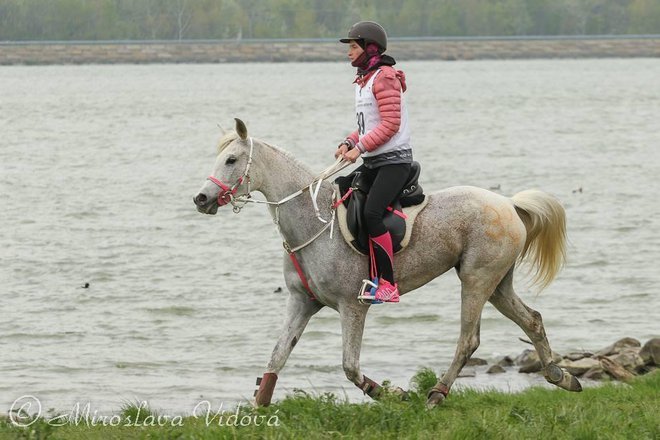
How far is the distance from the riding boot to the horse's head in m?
1.11

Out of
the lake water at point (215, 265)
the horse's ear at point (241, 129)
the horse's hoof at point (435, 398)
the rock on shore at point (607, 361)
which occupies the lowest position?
the lake water at point (215, 265)

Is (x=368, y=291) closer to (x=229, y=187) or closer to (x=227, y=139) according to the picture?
(x=229, y=187)

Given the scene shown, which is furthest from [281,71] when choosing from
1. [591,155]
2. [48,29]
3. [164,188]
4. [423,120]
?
[164,188]

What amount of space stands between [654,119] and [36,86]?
242ft

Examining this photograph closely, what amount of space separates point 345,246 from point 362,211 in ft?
1.03

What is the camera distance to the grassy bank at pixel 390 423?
9.11 meters

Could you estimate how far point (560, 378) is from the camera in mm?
11258

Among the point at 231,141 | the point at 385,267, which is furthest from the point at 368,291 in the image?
the point at 231,141

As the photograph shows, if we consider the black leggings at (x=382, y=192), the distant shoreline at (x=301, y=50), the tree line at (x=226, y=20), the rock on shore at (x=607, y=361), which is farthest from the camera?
the tree line at (x=226, y=20)

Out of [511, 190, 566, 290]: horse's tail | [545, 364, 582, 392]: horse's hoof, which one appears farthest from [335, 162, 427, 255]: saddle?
[545, 364, 582, 392]: horse's hoof

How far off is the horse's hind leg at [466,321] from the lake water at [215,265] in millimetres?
3318

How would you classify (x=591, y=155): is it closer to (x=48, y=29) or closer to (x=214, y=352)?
(x=214, y=352)

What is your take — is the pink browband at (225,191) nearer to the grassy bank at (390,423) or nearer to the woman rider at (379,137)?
the woman rider at (379,137)

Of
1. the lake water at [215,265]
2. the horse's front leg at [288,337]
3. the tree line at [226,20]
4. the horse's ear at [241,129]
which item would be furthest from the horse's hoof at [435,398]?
the tree line at [226,20]
